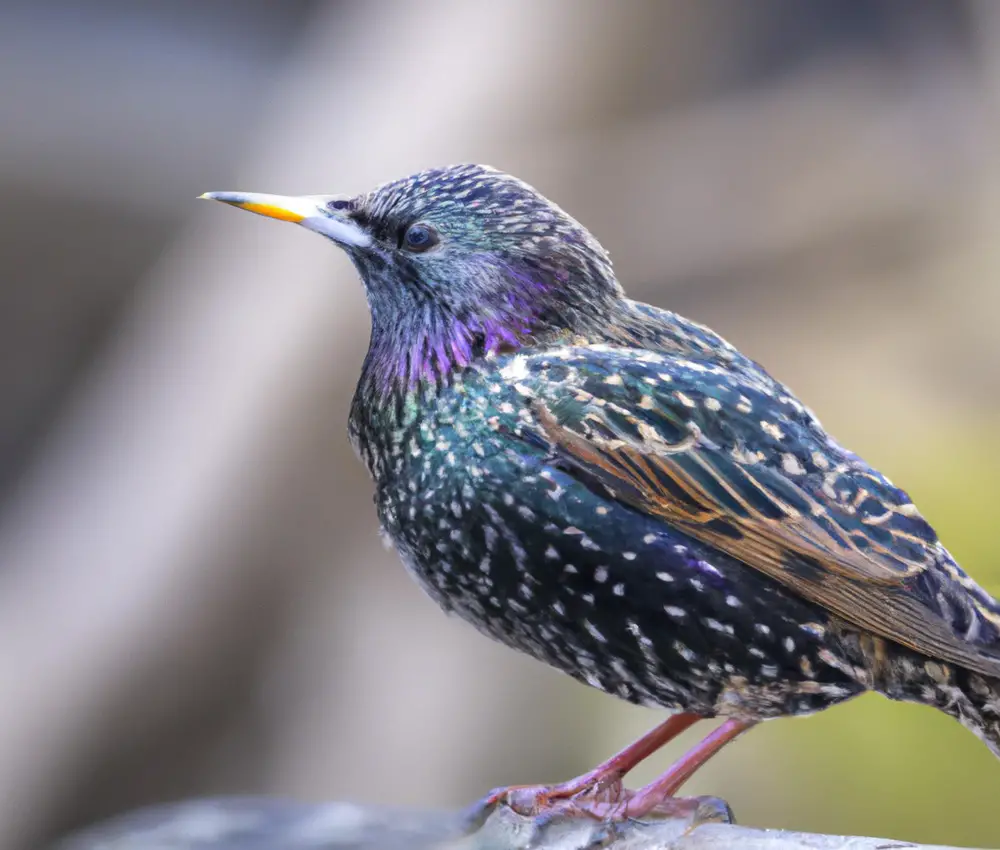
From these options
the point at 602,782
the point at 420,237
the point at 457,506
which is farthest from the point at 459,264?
the point at 602,782

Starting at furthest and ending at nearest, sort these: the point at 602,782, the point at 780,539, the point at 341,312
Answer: the point at 341,312 → the point at 602,782 → the point at 780,539

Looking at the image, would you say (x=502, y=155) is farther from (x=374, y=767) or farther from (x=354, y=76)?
(x=374, y=767)

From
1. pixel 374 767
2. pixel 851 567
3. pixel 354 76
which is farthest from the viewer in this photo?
pixel 354 76

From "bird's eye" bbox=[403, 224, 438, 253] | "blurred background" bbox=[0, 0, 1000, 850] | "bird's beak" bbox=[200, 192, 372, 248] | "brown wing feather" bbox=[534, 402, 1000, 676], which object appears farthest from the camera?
"blurred background" bbox=[0, 0, 1000, 850]

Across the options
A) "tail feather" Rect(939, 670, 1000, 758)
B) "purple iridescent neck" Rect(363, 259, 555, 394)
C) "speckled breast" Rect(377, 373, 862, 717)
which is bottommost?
"tail feather" Rect(939, 670, 1000, 758)

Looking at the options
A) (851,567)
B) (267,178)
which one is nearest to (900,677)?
(851,567)

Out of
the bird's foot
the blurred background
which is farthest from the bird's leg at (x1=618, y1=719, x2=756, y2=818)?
the blurred background

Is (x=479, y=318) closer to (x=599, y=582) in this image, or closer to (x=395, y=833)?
(x=599, y=582)

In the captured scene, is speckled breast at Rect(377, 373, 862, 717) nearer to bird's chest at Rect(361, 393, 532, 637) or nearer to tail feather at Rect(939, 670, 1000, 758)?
bird's chest at Rect(361, 393, 532, 637)
